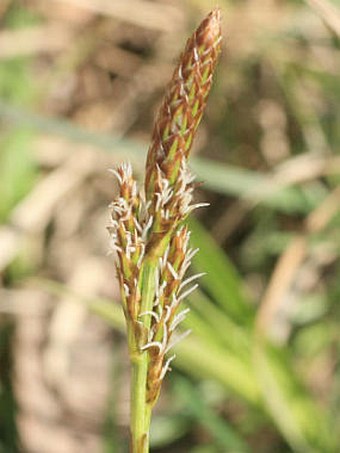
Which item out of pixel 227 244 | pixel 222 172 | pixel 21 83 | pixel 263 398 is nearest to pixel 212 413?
pixel 263 398

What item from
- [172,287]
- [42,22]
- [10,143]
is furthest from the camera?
[42,22]

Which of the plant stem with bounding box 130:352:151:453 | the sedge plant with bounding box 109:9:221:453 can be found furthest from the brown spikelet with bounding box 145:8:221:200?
the plant stem with bounding box 130:352:151:453

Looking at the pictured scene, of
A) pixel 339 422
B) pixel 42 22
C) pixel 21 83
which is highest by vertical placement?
pixel 42 22

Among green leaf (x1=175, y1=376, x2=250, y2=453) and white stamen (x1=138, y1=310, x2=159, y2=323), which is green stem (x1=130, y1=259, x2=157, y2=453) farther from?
green leaf (x1=175, y1=376, x2=250, y2=453)

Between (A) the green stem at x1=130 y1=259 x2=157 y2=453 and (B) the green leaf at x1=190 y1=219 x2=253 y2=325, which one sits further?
(B) the green leaf at x1=190 y1=219 x2=253 y2=325

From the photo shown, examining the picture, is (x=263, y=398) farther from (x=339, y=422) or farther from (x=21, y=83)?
(x=21, y=83)

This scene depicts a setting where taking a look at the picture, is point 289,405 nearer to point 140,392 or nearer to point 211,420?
point 211,420
